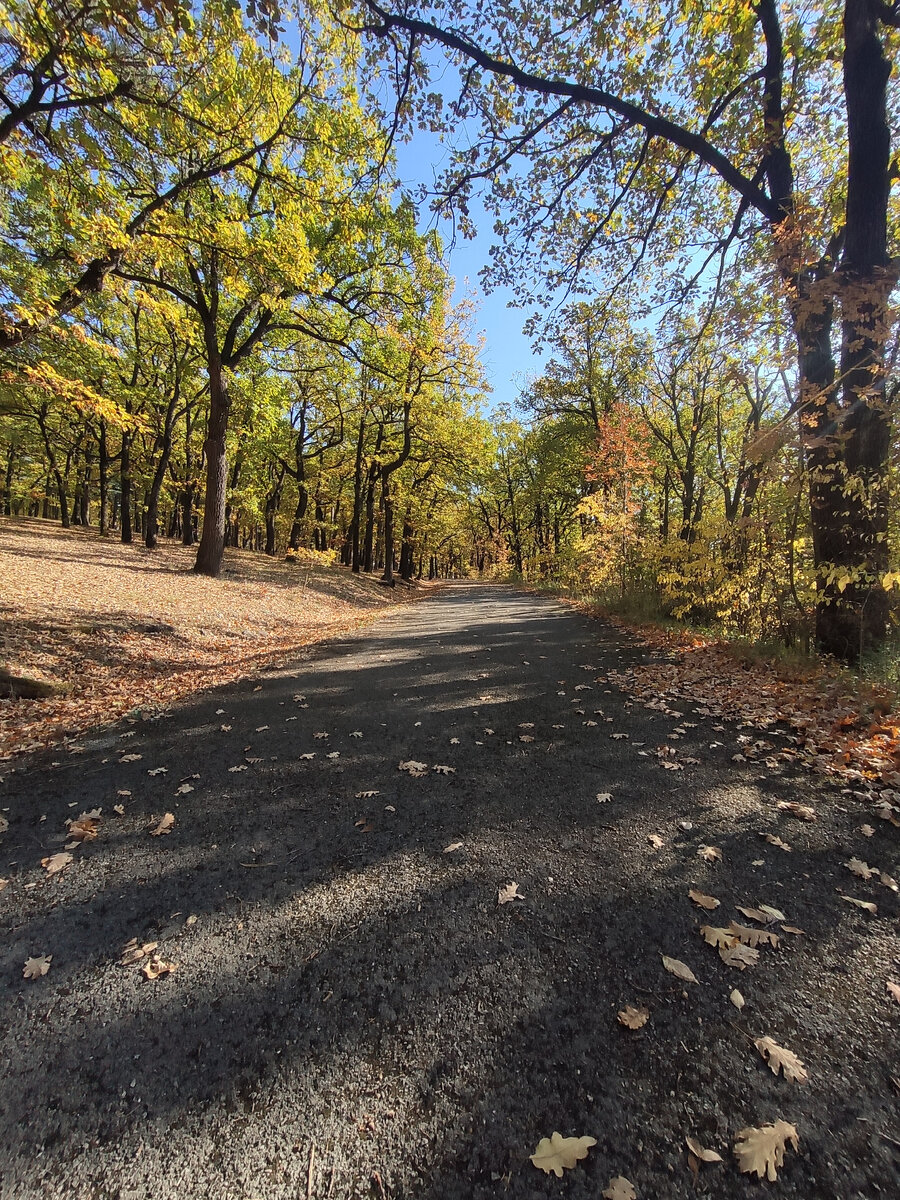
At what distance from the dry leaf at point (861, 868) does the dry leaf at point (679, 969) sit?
131 centimetres

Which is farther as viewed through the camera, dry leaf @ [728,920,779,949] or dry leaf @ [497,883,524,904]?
dry leaf @ [497,883,524,904]

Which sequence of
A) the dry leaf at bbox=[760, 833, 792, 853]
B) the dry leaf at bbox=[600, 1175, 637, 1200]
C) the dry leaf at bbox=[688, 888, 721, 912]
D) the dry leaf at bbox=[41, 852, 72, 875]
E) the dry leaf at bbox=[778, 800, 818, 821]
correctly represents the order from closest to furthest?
1. the dry leaf at bbox=[600, 1175, 637, 1200]
2. the dry leaf at bbox=[688, 888, 721, 912]
3. the dry leaf at bbox=[41, 852, 72, 875]
4. the dry leaf at bbox=[760, 833, 792, 853]
5. the dry leaf at bbox=[778, 800, 818, 821]

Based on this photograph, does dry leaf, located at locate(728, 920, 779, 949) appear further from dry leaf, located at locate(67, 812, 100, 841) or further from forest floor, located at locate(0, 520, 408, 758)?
Answer: forest floor, located at locate(0, 520, 408, 758)

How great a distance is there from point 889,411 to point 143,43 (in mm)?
9471

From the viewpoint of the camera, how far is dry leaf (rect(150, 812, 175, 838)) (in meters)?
2.96

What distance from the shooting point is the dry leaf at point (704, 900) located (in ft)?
7.56

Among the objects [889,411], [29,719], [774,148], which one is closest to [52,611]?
[29,719]

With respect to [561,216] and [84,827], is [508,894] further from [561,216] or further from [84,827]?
[561,216]

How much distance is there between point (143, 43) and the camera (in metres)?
5.77

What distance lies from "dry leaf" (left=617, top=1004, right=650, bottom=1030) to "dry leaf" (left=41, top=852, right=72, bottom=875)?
9.66 ft

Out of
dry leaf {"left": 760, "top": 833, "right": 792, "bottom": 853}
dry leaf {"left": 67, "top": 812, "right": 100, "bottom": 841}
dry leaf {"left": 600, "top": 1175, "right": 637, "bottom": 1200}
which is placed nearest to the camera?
dry leaf {"left": 600, "top": 1175, "right": 637, "bottom": 1200}

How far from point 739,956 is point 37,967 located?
9.89 ft

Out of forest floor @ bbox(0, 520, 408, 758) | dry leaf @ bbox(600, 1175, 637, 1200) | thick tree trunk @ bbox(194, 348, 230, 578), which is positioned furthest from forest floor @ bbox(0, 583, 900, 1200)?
thick tree trunk @ bbox(194, 348, 230, 578)

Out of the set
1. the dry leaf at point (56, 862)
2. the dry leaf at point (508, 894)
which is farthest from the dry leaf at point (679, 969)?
the dry leaf at point (56, 862)
